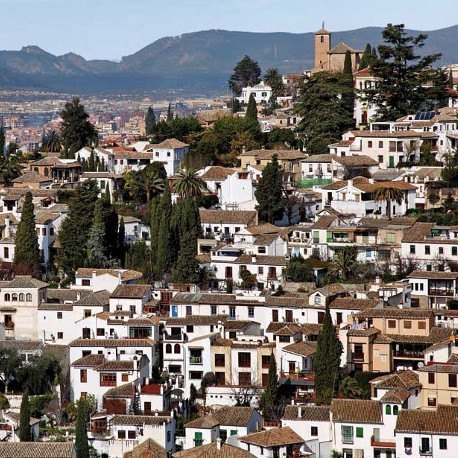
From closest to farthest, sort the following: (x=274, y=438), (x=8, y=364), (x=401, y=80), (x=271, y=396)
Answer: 1. (x=274, y=438)
2. (x=271, y=396)
3. (x=8, y=364)
4. (x=401, y=80)

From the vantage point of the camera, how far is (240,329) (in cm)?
4194

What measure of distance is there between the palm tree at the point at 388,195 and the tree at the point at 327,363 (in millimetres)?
10881

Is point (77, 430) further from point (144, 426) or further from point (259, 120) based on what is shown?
point (259, 120)

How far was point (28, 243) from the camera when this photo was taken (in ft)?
157

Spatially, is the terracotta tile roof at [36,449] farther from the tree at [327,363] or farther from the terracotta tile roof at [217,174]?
the terracotta tile roof at [217,174]

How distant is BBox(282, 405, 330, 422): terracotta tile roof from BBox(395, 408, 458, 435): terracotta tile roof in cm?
206

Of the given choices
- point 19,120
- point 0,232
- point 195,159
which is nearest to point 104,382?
point 0,232

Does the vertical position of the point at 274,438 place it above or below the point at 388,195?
below

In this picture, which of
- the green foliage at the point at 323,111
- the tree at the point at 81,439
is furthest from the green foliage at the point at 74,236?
the green foliage at the point at 323,111

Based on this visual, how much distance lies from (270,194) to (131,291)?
8.08 meters

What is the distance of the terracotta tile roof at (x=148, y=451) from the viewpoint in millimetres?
36438

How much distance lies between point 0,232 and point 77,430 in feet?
50.4

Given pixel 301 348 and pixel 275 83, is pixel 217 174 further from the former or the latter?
pixel 275 83

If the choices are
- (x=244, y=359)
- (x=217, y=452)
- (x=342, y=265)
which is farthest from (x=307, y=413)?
(x=342, y=265)
